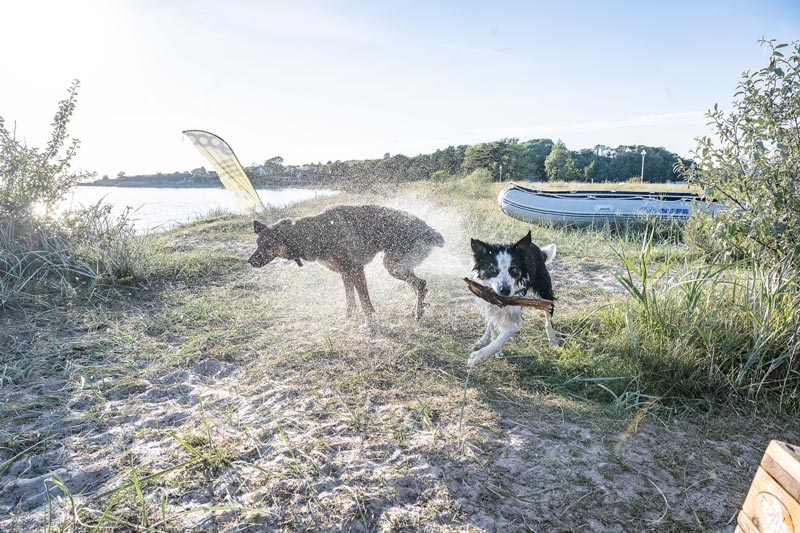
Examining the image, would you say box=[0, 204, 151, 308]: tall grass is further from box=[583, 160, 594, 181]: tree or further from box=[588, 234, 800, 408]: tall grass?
box=[583, 160, 594, 181]: tree

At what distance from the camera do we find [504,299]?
3.90 meters

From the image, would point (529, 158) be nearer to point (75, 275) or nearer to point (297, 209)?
point (297, 209)

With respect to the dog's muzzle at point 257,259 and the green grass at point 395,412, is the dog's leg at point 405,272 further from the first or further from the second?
the dog's muzzle at point 257,259

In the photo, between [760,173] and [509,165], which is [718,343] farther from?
[509,165]

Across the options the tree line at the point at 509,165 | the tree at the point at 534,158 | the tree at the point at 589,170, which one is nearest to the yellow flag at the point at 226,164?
the tree line at the point at 509,165

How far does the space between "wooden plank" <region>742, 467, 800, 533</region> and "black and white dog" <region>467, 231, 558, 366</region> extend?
7.70 feet

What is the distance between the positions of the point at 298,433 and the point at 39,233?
19.1 feet

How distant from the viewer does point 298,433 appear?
9.46ft

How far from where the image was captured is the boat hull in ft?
40.3

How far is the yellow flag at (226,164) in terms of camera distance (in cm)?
1566

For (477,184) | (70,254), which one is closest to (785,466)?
(70,254)

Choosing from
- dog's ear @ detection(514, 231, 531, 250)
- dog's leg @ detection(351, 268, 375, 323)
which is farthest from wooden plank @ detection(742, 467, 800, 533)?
dog's leg @ detection(351, 268, 375, 323)

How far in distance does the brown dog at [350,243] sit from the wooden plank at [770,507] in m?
3.94

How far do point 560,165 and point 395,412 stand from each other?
53871 millimetres
